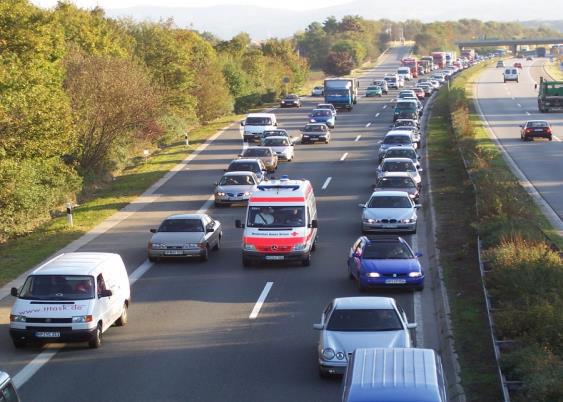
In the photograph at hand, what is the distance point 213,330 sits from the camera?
832 inches

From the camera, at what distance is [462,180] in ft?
136

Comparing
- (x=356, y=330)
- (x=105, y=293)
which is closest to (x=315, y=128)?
(x=105, y=293)

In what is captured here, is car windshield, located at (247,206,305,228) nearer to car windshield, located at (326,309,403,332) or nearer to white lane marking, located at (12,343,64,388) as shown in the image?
white lane marking, located at (12,343,64,388)

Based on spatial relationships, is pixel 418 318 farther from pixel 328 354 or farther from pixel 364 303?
pixel 328 354

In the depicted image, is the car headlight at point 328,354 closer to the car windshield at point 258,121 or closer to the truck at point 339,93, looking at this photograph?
the car windshield at point 258,121

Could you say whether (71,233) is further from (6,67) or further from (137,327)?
(137,327)

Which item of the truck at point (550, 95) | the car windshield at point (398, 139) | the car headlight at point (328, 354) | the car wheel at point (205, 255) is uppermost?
the car headlight at point (328, 354)

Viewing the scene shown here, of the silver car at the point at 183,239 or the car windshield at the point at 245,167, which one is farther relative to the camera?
the car windshield at the point at 245,167

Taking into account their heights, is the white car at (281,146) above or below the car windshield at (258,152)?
below

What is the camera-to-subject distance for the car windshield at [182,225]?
2925 cm

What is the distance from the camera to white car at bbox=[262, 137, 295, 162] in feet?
173

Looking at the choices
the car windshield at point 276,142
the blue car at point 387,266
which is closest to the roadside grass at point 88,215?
the car windshield at point 276,142

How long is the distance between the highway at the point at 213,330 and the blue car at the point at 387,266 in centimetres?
40

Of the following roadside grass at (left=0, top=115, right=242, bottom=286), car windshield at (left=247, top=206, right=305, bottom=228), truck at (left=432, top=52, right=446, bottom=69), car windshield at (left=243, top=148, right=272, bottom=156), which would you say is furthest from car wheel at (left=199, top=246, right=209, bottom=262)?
truck at (left=432, top=52, right=446, bottom=69)
